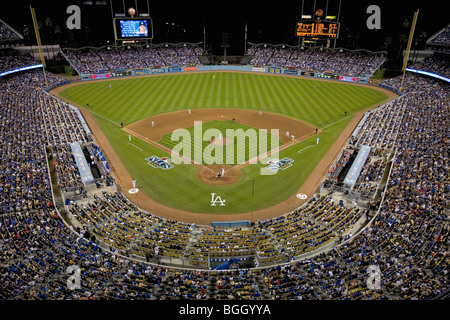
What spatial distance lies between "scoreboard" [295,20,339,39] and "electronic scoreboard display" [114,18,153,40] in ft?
126

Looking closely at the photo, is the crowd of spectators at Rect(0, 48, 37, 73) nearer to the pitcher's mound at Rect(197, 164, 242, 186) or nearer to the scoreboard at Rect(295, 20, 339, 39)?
the pitcher's mound at Rect(197, 164, 242, 186)

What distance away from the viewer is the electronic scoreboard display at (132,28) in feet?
265

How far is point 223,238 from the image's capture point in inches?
1086

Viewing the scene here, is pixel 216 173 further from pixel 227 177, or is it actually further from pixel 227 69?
pixel 227 69

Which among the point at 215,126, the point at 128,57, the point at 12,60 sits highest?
the point at 12,60

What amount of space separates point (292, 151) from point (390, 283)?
25.8 meters

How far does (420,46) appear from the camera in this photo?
84.0 metres

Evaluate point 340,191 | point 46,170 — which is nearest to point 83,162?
point 46,170

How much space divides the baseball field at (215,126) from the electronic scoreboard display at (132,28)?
11371 millimetres

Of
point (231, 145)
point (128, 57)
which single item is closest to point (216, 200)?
point (231, 145)

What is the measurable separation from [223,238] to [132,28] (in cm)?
7143

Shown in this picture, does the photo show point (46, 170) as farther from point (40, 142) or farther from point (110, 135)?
point (110, 135)

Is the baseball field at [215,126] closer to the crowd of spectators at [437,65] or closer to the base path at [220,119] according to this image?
the base path at [220,119]

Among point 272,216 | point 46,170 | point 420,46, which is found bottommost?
point 272,216
